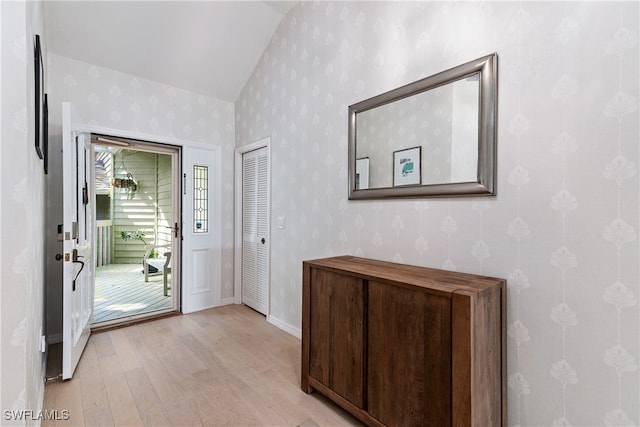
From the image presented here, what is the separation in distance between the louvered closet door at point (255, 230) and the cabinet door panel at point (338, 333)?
5.03 feet

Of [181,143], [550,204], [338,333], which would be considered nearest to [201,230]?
[181,143]

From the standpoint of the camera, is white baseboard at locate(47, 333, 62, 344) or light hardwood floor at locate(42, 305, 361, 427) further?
white baseboard at locate(47, 333, 62, 344)

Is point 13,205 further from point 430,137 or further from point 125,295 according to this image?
point 125,295

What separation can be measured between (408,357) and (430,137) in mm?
1293

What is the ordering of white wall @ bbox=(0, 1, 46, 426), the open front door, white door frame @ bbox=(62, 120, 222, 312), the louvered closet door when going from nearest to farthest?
white wall @ bbox=(0, 1, 46, 426) < the open front door < white door frame @ bbox=(62, 120, 222, 312) < the louvered closet door

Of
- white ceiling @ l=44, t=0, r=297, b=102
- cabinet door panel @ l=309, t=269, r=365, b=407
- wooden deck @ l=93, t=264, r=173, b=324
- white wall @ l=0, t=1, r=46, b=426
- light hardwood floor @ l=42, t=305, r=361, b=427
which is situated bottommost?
light hardwood floor @ l=42, t=305, r=361, b=427

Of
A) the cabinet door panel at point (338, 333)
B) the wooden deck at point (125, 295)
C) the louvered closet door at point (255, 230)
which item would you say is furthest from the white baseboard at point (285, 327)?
the wooden deck at point (125, 295)

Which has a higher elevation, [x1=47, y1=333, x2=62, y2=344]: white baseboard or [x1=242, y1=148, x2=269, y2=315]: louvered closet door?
[x1=242, y1=148, x2=269, y2=315]: louvered closet door

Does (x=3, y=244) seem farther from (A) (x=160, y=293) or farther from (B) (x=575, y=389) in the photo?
(A) (x=160, y=293)

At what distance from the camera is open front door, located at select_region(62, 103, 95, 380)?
228 centimetres

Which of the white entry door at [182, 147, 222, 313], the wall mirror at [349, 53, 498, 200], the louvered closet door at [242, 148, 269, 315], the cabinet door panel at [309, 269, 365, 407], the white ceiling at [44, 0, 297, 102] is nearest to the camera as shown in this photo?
the wall mirror at [349, 53, 498, 200]

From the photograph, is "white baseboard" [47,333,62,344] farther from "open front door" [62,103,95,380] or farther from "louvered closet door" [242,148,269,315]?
"louvered closet door" [242,148,269,315]

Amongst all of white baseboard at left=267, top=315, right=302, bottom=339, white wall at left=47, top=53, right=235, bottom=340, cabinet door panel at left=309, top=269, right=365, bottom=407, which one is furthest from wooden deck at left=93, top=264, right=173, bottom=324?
cabinet door panel at left=309, top=269, right=365, bottom=407

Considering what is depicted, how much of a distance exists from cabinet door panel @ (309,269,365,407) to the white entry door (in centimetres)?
222
